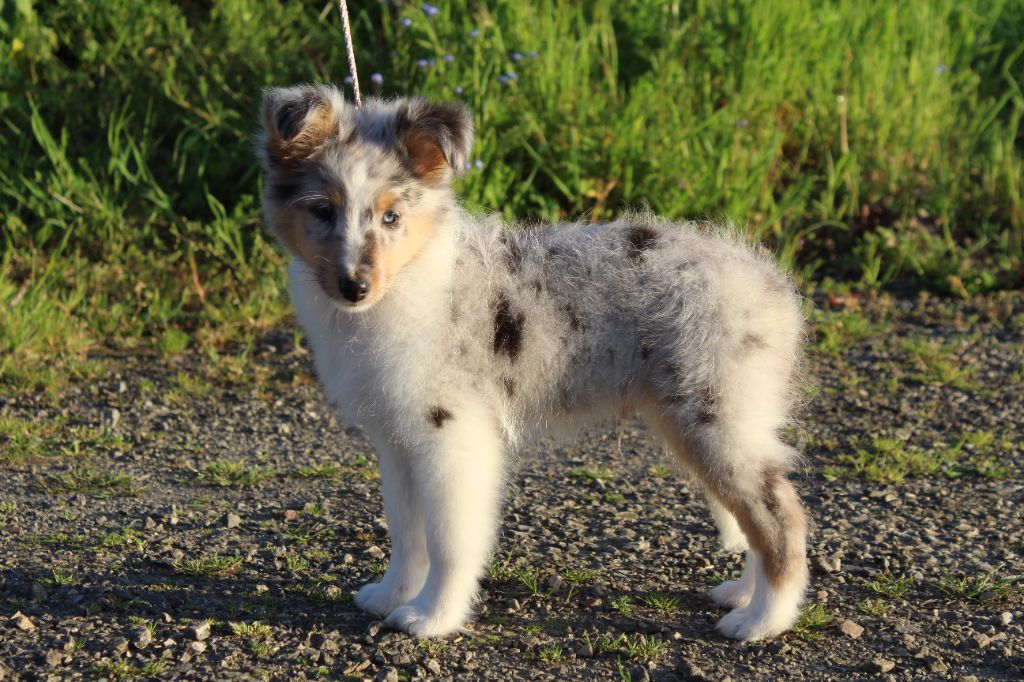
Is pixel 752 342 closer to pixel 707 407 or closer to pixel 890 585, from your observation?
pixel 707 407

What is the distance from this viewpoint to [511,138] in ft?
24.6

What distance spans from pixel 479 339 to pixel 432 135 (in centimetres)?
70

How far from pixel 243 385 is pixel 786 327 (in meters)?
3.46

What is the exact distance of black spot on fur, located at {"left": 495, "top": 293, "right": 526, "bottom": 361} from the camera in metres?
4.24

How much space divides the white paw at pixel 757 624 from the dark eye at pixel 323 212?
6.35ft

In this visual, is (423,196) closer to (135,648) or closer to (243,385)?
(135,648)

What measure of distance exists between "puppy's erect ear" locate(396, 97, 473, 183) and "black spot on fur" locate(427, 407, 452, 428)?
778 mm

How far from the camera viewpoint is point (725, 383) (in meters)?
4.12

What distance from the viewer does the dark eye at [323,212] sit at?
13.1 feet

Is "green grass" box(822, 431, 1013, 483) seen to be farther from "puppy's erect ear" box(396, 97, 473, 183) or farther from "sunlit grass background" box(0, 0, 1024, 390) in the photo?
"puppy's erect ear" box(396, 97, 473, 183)

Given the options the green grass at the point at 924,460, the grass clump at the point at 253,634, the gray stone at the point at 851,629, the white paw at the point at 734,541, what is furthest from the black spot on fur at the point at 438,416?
the green grass at the point at 924,460

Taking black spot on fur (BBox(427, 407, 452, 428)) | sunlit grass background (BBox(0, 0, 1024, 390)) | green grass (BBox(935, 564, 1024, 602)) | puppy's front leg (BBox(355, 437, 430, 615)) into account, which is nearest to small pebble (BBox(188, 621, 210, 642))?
puppy's front leg (BBox(355, 437, 430, 615))

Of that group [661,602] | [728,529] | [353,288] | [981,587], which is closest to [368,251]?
[353,288]

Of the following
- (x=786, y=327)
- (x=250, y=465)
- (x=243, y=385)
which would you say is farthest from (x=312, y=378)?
(x=786, y=327)
